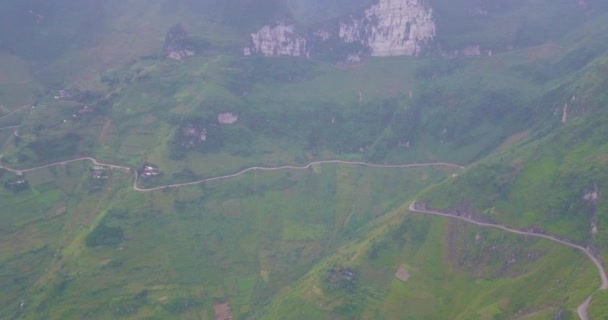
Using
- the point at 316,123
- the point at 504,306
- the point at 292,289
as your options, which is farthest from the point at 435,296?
the point at 316,123

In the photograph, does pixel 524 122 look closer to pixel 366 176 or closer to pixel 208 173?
pixel 366 176

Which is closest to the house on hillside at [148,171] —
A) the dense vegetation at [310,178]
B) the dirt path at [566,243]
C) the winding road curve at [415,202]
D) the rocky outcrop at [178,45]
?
the dense vegetation at [310,178]

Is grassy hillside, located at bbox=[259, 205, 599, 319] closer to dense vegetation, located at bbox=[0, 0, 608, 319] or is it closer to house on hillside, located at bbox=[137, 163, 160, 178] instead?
dense vegetation, located at bbox=[0, 0, 608, 319]

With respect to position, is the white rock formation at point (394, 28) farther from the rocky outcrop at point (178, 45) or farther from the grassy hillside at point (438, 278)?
the grassy hillside at point (438, 278)

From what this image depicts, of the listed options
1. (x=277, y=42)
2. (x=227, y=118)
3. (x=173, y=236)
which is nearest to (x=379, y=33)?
(x=277, y=42)

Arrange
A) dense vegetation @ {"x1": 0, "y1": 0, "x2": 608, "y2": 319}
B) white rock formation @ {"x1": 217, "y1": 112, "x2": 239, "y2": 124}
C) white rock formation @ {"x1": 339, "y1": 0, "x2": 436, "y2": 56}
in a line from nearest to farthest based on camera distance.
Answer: dense vegetation @ {"x1": 0, "y1": 0, "x2": 608, "y2": 319} < white rock formation @ {"x1": 217, "y1": 112, "x2": 239, "y2": 124} < white rock formation @ {"x1": 339, "y1": 0, "x2": 436, "y2": 56}

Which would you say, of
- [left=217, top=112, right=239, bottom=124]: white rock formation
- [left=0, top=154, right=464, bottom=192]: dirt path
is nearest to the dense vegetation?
[left=217, top=112, right=239, bottom=124]: white rock formation

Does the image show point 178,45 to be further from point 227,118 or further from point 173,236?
point 173,236
